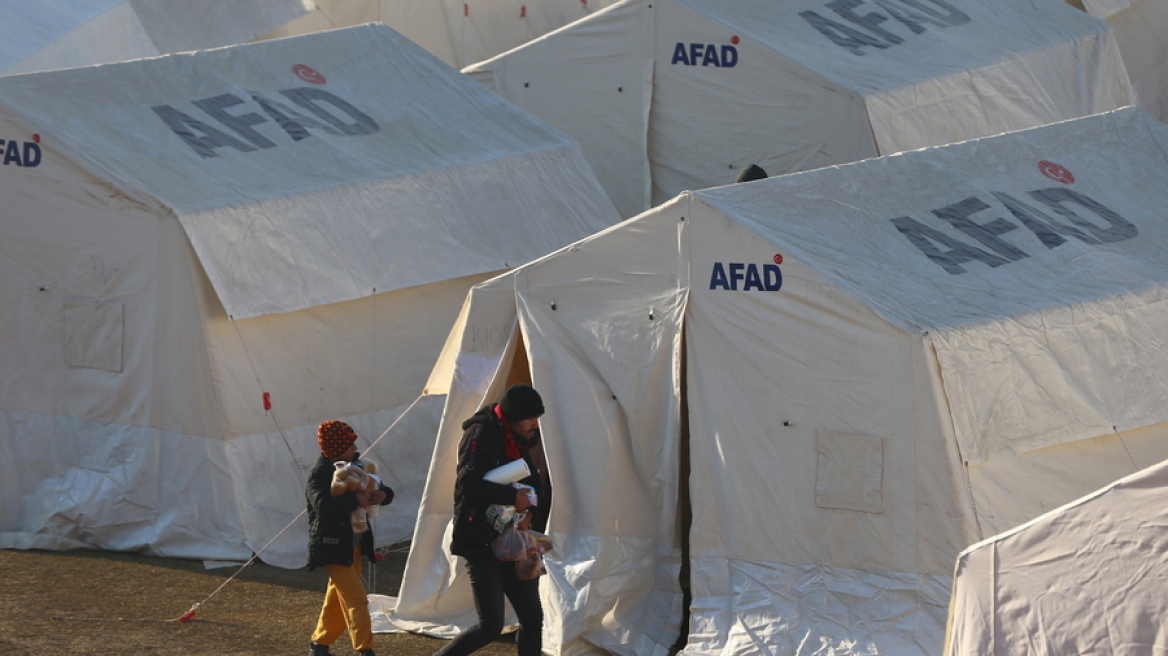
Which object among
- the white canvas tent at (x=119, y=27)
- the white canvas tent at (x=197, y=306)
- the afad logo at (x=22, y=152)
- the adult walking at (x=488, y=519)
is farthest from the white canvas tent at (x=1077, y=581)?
the white canvas tent at (x=119, y=27)

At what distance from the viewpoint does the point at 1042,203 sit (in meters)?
9.62

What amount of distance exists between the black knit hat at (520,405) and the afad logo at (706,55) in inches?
300

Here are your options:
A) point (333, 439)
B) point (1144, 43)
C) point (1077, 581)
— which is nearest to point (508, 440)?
point (333, 439)

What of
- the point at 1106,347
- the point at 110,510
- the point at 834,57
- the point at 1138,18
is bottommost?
the point at 110,510

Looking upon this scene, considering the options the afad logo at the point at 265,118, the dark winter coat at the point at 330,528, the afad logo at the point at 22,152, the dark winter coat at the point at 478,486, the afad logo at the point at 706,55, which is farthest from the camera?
the afad logo at the point at 706,55

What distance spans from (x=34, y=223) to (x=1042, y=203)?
622cm

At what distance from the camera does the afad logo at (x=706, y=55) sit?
46.2ft

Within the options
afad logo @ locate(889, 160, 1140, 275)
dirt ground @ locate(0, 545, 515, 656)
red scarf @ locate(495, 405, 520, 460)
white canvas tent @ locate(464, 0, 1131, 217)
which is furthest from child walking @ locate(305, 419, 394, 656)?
white canvas tent @ locate(464, 0, 1131, 217)

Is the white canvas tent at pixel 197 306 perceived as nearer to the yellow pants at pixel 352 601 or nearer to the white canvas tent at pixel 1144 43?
the yellow pants at pixel 352 601

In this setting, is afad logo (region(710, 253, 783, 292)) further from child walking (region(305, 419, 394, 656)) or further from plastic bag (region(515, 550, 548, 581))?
child walking (region(305, 419, 394, 656))

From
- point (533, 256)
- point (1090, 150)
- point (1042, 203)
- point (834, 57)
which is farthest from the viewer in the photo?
point (834, 57)

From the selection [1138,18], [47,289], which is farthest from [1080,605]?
[1138,18]

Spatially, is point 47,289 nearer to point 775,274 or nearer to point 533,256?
point 533,256

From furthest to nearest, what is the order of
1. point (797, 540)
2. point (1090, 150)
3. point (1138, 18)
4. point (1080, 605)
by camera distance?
1. point (1138, 18)
2. point (1090, 150)
3. point (797, 540)
4. point (1080, 605)
